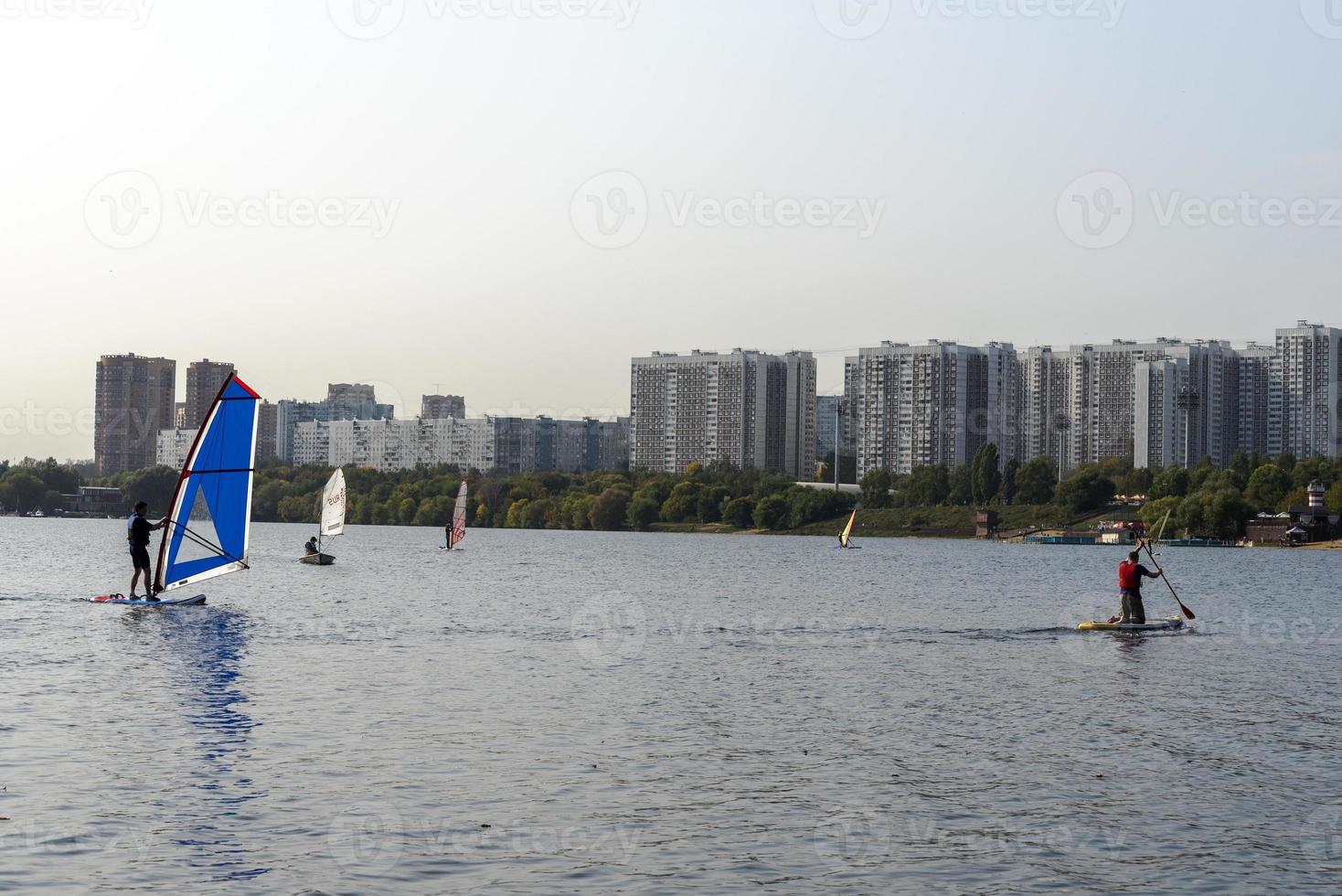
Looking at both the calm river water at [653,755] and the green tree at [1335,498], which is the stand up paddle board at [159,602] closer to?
the calm river water at [653,755]

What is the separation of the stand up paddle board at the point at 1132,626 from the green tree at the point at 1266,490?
129 m

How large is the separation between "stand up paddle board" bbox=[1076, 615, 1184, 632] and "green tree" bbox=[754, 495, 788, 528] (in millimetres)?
136449

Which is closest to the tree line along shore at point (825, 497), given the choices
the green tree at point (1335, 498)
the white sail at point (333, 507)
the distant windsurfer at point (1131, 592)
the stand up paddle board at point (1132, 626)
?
the green tree at point (1335, 498)

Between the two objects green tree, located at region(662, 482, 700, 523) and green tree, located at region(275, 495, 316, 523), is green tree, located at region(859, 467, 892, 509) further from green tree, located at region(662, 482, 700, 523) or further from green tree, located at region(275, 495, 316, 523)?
green tree, located at region(275, 495, 316, 523)

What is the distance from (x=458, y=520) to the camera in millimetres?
100500

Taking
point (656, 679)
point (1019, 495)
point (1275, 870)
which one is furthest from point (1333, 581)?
point (1019, 495)

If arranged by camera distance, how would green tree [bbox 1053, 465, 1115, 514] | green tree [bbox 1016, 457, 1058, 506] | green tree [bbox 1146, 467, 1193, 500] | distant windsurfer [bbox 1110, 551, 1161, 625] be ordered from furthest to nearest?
green tree [bbox 1016, 457, 1058, 506], green tree [bbox 1053, 465, 1115, 514], green tree [bbox 1146, 467, 1193, 500], distant windsurfer [bbox 1110, 551, 1161, 625]

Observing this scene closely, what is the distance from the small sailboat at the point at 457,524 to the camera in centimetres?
9465

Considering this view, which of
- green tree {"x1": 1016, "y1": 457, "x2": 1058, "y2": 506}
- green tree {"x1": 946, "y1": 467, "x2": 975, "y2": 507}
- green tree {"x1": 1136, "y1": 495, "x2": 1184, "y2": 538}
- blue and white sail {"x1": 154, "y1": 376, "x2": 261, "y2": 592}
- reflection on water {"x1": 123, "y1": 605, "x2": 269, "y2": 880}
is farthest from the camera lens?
green tree {"x1": 946, "y1": 467, "x2": 975, "y2": 507}

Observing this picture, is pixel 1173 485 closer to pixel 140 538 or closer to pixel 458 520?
pixel 458 520

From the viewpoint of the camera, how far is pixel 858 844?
14.2 metres

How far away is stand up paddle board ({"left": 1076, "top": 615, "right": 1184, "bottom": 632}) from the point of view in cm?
3856

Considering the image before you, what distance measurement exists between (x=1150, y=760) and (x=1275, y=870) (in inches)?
221

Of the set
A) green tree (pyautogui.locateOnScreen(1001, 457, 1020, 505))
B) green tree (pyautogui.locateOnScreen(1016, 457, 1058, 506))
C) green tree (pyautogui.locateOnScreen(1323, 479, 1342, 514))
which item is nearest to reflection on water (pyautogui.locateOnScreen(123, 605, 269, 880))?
green tree (pyautogui.locateOnScreen(1323, 479, 1342, 514))
